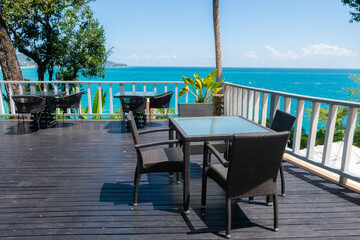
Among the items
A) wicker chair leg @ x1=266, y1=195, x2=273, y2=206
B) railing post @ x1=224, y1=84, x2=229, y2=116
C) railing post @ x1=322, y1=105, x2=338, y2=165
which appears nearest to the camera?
wicker chair leg @ x1=266, y1=195, x2=273, y2=206

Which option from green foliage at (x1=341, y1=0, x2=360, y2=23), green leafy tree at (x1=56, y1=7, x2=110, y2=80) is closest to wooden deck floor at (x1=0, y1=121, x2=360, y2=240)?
green leafy tree at (x1=56, y1=7, x2=110, y2=80)

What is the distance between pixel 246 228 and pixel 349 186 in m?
1.65

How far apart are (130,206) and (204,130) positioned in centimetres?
106

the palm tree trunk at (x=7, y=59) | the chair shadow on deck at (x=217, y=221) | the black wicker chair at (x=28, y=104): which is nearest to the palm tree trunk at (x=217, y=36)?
the black wicker chair at (x=28, y=104)

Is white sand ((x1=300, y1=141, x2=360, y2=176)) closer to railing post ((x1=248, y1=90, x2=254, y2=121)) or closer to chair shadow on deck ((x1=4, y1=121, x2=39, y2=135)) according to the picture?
railing post ((x1=248, y1=90, x2=254, y2=121))

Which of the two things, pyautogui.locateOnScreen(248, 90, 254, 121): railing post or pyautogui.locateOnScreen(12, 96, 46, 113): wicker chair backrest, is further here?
pyautogui.locateOnScreen(12, 96, 46, 113): wicker chair backrest

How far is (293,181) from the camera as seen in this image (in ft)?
11.0

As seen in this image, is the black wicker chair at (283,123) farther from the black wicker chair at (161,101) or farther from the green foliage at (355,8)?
the green foliage at (355,8)

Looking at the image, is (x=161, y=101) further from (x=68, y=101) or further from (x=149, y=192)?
(x=149, y=192)

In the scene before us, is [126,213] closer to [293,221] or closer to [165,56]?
[293,221]

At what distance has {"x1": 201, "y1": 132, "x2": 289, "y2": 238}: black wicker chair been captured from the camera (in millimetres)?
2025

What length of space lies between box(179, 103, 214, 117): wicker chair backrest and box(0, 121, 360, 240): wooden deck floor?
0.73 m

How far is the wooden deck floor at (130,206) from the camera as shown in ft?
7.47

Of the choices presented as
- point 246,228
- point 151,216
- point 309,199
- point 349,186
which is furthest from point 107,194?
point 349,186
